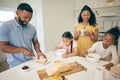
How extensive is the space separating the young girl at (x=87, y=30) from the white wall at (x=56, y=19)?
1487mm

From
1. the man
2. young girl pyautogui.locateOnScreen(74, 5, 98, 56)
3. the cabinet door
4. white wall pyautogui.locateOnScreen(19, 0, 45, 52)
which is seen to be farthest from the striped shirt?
the cabinet door

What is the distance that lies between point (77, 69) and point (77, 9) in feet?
9.64

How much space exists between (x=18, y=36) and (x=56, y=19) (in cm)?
225

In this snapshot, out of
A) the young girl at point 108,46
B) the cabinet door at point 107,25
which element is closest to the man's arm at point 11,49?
the young girl at point 108,46

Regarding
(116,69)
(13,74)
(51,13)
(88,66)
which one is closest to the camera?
(116,69)

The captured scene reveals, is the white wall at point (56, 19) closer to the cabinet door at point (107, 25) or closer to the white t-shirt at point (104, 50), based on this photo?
the cabinet door at point (107, 25)

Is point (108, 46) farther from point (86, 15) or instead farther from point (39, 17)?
point (39, 17)

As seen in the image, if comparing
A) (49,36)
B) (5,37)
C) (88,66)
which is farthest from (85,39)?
(49,36)

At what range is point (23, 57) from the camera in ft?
4.82

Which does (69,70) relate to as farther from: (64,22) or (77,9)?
(77,9)

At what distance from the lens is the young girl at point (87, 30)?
195 centimetres

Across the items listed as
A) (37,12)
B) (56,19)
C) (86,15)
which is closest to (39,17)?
(37,12)

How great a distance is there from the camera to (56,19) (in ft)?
11.6

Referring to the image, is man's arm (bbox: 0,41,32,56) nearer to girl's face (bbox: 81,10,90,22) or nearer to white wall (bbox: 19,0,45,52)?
girl's face (bbox: 81,10,90,22)
